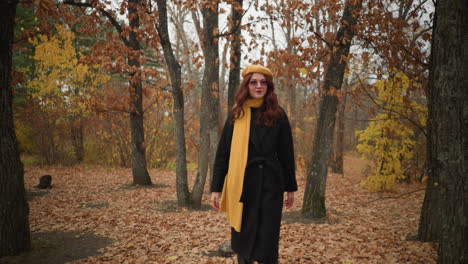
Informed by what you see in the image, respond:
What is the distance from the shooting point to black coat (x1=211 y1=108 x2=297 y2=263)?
290 cm

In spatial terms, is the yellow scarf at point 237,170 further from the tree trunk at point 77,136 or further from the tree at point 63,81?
the tree trunk at point 77,136

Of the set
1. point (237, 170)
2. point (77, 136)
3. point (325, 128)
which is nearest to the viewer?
point (237, 170)

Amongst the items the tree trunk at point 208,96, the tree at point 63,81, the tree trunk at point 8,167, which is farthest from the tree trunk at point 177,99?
the tree at point 63,81

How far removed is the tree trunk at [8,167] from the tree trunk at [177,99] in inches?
138

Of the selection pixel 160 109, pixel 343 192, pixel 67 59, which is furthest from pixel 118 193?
pixel 67 59

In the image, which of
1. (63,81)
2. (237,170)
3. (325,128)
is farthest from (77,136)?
(237,170)

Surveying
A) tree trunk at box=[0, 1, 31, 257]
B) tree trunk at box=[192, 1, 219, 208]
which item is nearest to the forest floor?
tree trunk at box=[0, 1, 31, 257]

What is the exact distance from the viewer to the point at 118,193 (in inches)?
392

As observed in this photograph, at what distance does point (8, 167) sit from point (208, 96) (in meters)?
4.55

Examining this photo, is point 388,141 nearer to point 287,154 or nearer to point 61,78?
point 287,154

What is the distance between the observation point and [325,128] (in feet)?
21.5

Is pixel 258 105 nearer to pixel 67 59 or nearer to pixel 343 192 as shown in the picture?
pixel 343 192

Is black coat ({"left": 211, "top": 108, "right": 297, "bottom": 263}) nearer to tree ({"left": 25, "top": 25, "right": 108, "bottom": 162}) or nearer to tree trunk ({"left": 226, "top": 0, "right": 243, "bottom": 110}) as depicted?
tree trunk ({"left": 226, "top": 0, "right": 243, "bottom": 110})

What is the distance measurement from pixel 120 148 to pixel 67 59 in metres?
5.32
